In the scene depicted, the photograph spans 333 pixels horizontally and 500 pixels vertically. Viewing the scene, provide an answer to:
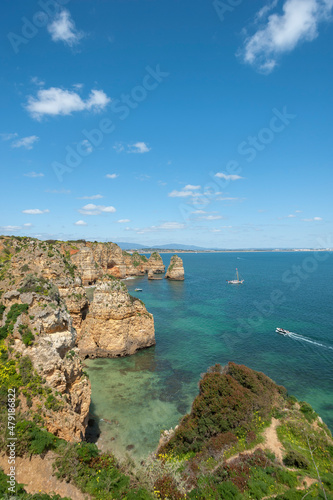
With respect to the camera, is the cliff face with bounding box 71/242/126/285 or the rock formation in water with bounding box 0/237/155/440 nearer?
the rock formation in water with bounding box 0/237/155/440

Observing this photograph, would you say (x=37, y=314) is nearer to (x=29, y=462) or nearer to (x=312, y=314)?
(x=29, y=462)

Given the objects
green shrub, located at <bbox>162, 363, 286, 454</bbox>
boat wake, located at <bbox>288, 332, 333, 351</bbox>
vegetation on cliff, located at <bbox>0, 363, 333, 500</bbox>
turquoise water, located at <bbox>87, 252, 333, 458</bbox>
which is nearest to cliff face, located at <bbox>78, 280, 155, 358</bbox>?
turquoise water, located at <bbox>87, 252, 333, 458</bbox>

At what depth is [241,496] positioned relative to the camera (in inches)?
398

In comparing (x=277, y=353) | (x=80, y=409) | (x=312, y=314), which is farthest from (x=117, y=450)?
(x=312, y=314)

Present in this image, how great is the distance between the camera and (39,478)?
9.35 m

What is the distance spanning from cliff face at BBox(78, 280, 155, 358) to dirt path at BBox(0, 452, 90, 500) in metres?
19.4

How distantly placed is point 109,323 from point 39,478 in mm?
20063

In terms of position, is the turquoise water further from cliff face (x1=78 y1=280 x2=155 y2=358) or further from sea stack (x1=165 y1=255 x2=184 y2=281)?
sea stack (x1=165 y1=255 x2=184 y2=281)

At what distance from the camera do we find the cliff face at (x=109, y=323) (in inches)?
1150

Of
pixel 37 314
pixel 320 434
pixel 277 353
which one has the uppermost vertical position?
pixel 37 314

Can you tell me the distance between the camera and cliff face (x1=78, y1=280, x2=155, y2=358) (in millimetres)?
29219

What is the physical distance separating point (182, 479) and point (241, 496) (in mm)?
2900

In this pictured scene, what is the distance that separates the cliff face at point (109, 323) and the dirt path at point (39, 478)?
19391 mm

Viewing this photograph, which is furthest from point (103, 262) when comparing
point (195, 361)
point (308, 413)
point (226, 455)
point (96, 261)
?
point (226, 455)
